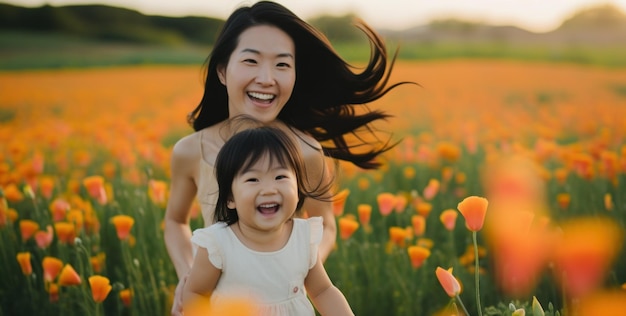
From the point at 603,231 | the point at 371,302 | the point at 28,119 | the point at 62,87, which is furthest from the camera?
the point at 62,87

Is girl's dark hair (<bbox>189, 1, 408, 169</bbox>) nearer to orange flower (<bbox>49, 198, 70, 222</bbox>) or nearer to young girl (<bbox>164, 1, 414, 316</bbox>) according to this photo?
young girl (<bbox>164, 1, 414, 316</bbox>)

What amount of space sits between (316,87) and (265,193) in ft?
3.52

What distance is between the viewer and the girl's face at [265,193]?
67.9 inches

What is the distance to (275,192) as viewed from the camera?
5.66 feet

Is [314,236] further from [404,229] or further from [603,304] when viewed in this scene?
[404,229]

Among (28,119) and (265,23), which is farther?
(28,119)

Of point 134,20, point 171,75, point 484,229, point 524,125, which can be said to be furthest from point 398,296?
point 134,20

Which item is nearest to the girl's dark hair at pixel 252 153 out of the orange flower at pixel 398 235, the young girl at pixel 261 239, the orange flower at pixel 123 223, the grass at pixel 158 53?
the young girl at pixel 261 239

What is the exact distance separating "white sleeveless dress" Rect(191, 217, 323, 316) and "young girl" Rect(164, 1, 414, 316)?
0.35m

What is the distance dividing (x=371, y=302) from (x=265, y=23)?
1.06 meters

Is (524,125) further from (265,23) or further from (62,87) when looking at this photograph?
(62,87)

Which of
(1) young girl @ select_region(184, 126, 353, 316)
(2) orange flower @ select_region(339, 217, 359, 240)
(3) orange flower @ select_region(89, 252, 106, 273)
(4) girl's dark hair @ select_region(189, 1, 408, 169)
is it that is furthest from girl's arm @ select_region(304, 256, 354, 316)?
(3) orange flower @ select_region(89, 252, 106, 273)

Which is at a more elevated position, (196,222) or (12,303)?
(196,222)

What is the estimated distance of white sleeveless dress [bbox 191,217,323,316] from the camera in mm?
1831
